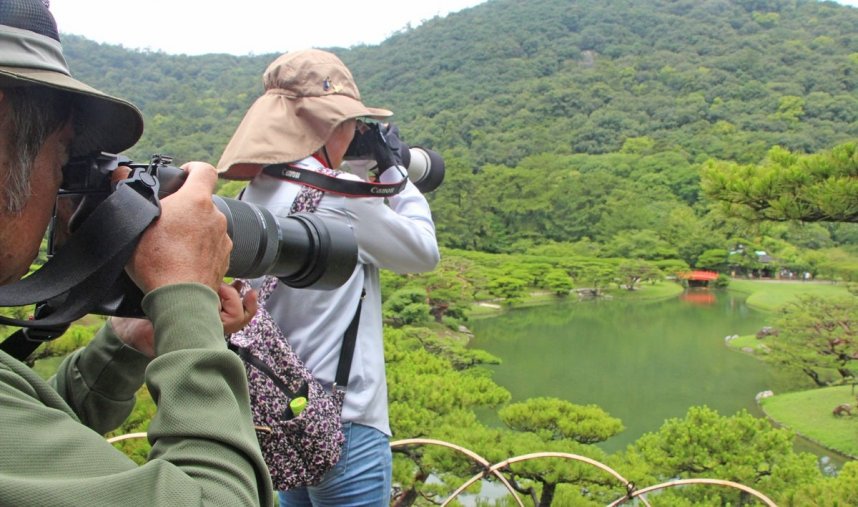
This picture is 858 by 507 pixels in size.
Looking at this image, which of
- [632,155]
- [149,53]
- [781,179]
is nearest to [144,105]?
[149,53]

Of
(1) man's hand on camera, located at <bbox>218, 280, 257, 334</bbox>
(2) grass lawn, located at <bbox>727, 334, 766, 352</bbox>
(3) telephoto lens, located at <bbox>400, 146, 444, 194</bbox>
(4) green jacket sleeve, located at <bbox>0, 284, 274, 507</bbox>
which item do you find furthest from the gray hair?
(2) grass lawn, located at <bbox>727, 334, 766, 352</bbox>

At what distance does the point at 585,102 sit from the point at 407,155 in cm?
3177

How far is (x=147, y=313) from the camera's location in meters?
0.47

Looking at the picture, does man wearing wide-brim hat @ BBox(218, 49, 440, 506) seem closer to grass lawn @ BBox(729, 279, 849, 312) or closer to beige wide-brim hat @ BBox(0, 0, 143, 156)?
beige wide-brim hat @ BBox(0, 0, 143, 156)

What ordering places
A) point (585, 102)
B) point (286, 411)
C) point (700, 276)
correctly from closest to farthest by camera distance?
A: point (286, 411) < point (700, 276) < point (585, 102)

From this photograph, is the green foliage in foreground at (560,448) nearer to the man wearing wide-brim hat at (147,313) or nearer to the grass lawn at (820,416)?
the man wearing wide-brim hat at (147,313)

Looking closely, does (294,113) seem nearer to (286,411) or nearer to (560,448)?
(286,411)

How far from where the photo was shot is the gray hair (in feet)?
1.39

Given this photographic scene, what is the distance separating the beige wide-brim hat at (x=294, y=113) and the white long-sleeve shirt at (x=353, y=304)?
4 centimetres

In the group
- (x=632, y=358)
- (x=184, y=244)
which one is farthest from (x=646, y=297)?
(x=184, y=244)

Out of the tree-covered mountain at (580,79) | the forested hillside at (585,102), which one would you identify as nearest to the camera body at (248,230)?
the forested hillside at (585,102)

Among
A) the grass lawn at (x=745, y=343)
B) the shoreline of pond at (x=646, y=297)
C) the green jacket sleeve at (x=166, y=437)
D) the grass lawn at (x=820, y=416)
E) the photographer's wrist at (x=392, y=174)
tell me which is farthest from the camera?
the shoreline of pond at (x=646, y=297)

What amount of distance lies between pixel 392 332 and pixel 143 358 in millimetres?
3258

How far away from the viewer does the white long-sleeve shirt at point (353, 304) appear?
2.98 ft
